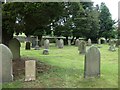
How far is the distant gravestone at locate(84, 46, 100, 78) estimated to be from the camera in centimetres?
984

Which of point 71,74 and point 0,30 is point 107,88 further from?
point 0,30

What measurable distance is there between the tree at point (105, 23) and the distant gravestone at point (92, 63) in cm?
3675

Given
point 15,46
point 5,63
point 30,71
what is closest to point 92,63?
point 30,71

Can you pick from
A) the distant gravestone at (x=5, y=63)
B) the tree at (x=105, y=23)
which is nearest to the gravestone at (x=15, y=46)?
the distant gravestone at (x=5, y=63)

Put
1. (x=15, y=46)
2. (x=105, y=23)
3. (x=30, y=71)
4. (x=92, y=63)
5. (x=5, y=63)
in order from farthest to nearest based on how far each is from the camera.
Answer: (x=105, y=23), (x=15, y=46), (x=92, y=63), (x=30, y=71), (x=5, y=63)

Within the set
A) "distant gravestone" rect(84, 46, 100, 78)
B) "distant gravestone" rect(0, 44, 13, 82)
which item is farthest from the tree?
"distant gravestone" rect(0, 44, 13, 82)

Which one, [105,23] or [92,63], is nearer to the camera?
[92,63]

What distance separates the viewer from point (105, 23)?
4750 centimetres

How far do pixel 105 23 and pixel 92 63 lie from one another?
1517 inches

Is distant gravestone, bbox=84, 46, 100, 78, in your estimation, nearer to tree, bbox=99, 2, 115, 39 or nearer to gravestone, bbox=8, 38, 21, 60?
gravestone, bbox=8, 38, 21, 60

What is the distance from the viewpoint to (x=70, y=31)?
115 ft

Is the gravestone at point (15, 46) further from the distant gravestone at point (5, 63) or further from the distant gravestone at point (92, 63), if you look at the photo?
the distant gravestone at point (92, 63)

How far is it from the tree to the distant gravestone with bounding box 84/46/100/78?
36.7 metres

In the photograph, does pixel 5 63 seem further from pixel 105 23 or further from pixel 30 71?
pixel 105 23
